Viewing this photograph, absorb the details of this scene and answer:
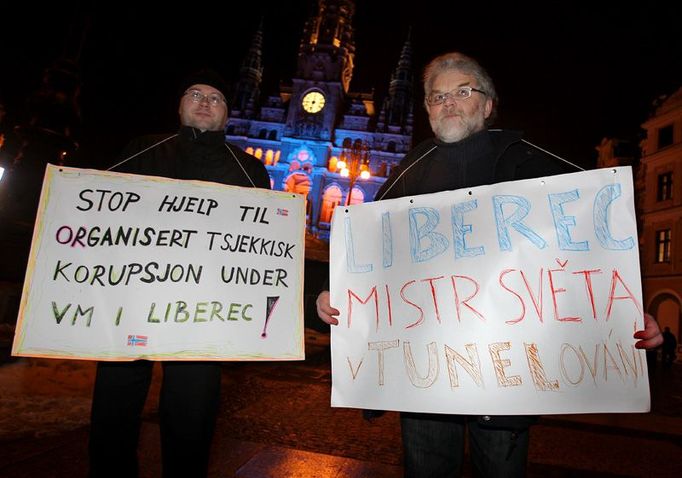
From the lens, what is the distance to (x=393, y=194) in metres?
2.37

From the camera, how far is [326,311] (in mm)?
2051

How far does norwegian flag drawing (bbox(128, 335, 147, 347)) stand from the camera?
1.97 m

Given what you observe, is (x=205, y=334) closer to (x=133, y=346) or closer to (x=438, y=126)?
(x=133, y=346)

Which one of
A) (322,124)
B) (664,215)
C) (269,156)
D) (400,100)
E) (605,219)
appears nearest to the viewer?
(605,219)

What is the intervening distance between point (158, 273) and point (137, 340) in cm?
35

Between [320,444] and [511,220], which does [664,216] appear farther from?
[511,220]

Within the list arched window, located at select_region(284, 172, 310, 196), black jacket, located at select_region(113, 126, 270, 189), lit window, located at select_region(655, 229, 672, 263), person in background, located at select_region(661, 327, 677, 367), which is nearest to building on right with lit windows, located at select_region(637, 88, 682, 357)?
lit window, located at select_region(655, 229, 672, 263)

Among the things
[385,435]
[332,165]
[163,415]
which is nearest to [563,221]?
[163,415]

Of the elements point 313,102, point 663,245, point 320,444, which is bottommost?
point 320,444

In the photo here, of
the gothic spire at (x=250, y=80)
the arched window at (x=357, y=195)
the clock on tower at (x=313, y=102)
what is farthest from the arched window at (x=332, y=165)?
the gothic spire at (x=250, y=80)

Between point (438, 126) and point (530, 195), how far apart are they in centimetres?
66

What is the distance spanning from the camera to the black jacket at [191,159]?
2.54 m

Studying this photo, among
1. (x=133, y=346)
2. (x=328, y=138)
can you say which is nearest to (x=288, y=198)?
(x=133, y=346)

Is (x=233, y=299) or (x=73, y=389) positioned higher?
(x=233, y=299)
